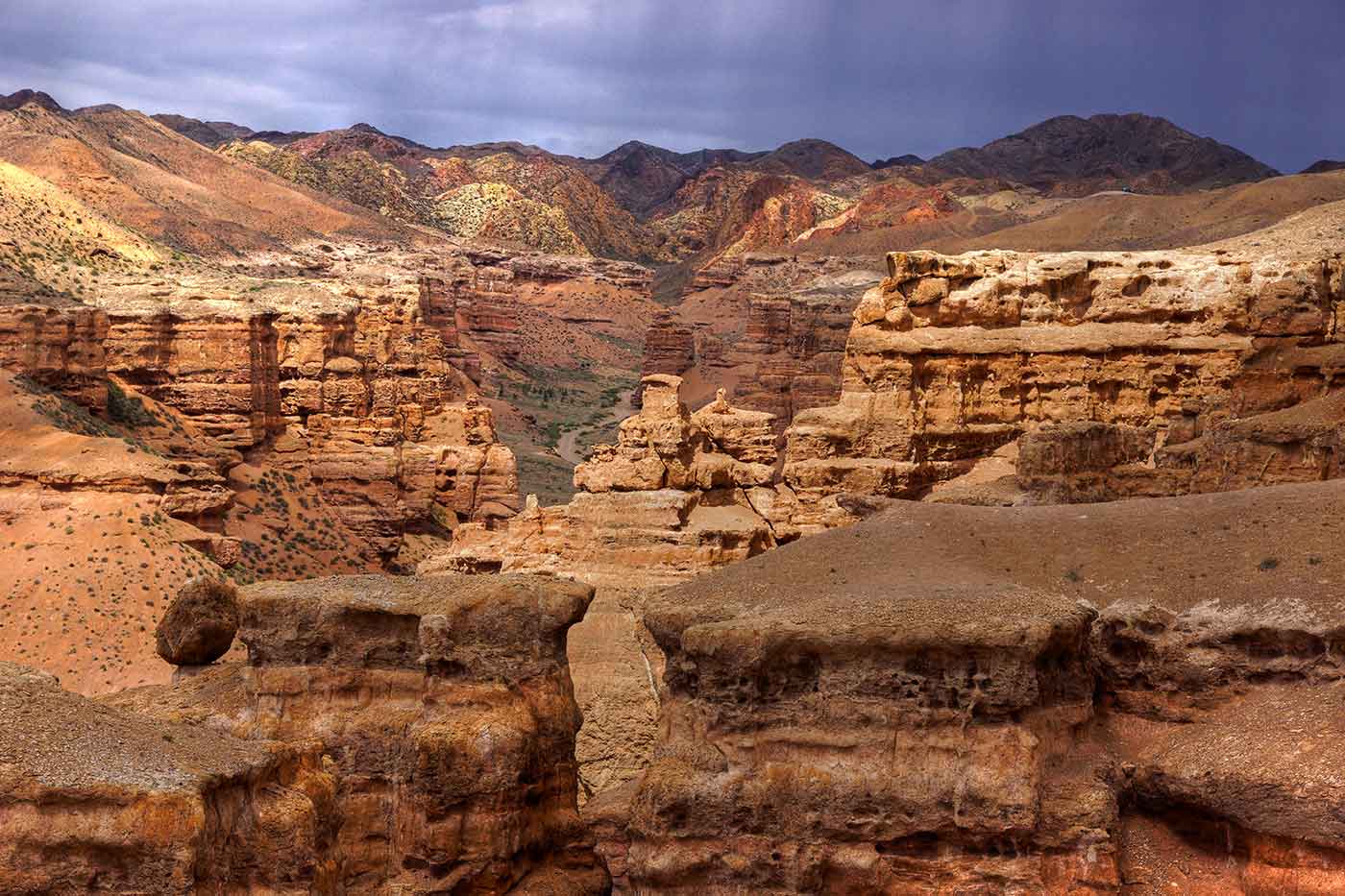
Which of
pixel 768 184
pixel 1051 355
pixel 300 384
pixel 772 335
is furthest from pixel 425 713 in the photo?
pixel 768 184

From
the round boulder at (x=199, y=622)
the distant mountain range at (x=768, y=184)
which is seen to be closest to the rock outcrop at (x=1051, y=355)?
the round boulder at (x=199, y=622)

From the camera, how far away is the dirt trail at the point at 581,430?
8471cm

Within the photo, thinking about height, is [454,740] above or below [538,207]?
below

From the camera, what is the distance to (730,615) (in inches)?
751

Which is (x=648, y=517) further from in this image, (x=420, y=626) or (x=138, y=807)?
(x=138, y=807)

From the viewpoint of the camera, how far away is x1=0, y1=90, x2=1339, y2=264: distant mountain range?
444 feet

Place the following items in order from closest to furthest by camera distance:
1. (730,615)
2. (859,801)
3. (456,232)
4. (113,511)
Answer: (859,801) → (730,615) → (113,511) → (456,232)

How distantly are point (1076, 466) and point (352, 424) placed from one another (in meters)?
30.7

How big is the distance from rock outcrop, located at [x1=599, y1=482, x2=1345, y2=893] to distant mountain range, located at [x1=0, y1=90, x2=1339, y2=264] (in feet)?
340

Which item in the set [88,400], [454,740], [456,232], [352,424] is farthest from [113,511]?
[456,232]

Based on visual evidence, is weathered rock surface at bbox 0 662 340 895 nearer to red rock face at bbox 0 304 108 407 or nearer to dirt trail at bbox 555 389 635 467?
red rock face at bbox 0 304 108 407

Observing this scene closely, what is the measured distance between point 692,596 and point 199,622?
22.5ft

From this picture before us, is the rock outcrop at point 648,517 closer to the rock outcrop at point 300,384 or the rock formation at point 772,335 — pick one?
the rock outcrop at point 300,384

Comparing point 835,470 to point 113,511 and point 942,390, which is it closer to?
point 942,390
